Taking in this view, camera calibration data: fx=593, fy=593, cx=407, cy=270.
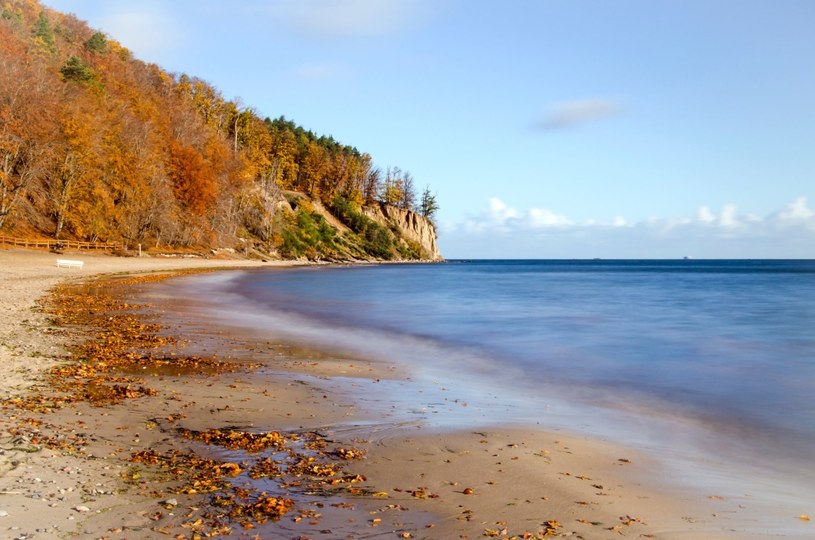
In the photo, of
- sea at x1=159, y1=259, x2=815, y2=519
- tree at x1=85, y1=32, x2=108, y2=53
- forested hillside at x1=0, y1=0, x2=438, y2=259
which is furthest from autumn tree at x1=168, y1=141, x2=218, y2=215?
sea at x1=159, y1=259, x2=815, y2=519

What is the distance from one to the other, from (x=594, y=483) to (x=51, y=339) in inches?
420

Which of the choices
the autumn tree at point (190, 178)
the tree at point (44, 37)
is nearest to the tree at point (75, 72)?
the tree at point (44, 37)

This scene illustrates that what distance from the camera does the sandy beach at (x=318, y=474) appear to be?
4.42 m

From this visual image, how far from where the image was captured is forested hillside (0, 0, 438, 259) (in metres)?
42.5

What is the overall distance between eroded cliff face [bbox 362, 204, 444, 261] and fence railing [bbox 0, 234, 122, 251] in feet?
244

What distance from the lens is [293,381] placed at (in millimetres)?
9750

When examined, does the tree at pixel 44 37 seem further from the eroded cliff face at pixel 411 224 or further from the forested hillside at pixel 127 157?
the eroded cliff face at pixel 411 224

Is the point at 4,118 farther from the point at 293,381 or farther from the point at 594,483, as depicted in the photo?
the point at 594,483

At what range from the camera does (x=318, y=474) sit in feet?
17.9

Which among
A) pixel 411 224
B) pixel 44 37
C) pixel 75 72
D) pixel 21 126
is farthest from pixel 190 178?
pixel 411 224

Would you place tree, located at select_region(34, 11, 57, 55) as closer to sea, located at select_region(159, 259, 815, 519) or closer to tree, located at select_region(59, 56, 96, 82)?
tree, located at select_region(59, 56, 96, 82)

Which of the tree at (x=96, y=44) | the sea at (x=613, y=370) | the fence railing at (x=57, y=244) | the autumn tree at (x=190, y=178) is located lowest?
the sea at (x=613, y=370)

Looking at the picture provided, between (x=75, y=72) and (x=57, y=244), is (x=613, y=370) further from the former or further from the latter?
(x=75, y=72)

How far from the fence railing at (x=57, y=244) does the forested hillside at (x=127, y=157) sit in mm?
992
